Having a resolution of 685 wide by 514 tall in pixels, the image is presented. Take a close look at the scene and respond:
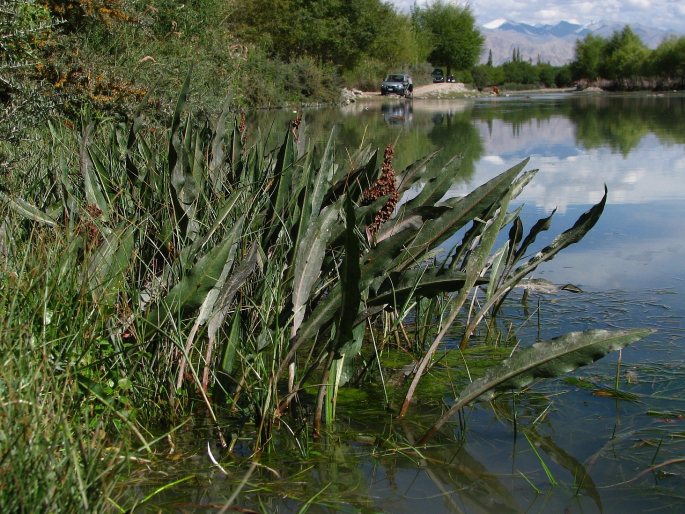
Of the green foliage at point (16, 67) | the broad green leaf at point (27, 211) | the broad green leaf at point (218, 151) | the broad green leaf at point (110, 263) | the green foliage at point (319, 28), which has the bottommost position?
the broad green leaf at point (110, 263)

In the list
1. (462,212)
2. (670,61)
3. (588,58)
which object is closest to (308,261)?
(462,212)

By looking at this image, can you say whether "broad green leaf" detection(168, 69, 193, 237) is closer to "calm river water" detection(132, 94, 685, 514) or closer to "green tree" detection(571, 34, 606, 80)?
"calm river water" detection(132, 94, 685, 514)

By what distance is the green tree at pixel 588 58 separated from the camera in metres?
66.6

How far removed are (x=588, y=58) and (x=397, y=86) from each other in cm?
3133

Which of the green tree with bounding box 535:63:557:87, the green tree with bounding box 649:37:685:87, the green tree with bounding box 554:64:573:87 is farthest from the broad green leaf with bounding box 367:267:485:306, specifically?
the green tree with bounding box 535:63:557:87

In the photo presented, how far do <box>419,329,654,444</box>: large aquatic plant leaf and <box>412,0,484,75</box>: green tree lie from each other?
237 ft

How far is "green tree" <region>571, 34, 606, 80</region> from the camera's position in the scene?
66562 millimetres

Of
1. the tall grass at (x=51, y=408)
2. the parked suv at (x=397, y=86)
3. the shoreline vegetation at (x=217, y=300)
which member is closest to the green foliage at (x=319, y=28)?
the parked suv at (x=397, y=86)

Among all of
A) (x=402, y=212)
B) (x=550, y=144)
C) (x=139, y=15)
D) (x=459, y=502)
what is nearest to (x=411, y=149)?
(x=550, y=144)

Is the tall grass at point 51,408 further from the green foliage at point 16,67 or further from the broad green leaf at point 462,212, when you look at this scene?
the green foliage at point 16,67

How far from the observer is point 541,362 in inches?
85.0

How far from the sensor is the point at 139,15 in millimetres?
11125

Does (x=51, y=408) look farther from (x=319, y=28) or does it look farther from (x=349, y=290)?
(x=319, y=28)

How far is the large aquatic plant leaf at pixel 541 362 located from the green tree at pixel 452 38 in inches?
2848
